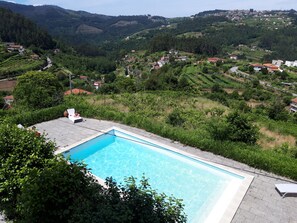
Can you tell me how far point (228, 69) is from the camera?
225 feet

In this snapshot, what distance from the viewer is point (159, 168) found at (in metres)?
9.08

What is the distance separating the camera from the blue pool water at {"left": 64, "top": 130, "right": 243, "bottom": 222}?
7438mm

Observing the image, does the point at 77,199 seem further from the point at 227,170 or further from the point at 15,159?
the point at 227,170

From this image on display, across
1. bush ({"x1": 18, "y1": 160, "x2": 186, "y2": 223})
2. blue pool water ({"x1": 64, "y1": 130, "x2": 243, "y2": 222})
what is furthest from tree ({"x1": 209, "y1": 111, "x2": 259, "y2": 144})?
bush ({"x1": 18, "y1": 160, "x2": 186, "y2": 223})

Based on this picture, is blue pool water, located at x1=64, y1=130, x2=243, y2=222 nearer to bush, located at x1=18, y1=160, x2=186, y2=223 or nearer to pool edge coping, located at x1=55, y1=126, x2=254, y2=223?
pool edge coping, located at x1=55, y1=126, x2=254, y2=223

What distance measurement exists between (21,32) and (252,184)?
97.7m

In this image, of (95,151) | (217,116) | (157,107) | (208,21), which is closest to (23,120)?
(95,151)

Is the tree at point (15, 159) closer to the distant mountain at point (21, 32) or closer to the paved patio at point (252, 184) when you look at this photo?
the paved patio at point (252, 184)

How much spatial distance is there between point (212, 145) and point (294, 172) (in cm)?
269

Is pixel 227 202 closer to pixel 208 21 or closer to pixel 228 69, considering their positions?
pixel 228 69

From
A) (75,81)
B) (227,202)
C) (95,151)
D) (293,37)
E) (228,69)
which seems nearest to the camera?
(227,202)

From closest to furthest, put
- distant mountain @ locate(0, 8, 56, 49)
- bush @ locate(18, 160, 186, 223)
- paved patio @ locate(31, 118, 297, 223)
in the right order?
bush @ locate(18, 160, 186, 223) < paved patio @ locate(31, 118, 297, 223) < distant mountain @ locate(0, 8, 56, 49)

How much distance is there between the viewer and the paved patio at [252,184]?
6086 millimetres

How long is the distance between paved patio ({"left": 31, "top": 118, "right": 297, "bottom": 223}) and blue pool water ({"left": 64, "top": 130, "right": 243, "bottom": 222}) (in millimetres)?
417
